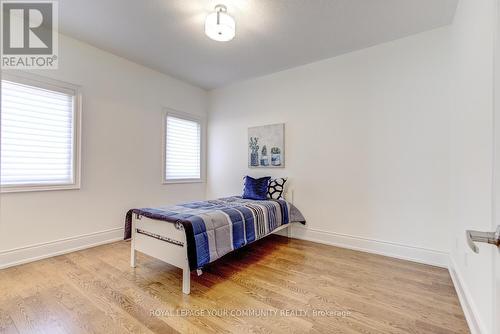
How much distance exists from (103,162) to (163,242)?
170 centimetres

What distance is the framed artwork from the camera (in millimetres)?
3619

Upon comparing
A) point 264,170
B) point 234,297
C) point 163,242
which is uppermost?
point 264,170

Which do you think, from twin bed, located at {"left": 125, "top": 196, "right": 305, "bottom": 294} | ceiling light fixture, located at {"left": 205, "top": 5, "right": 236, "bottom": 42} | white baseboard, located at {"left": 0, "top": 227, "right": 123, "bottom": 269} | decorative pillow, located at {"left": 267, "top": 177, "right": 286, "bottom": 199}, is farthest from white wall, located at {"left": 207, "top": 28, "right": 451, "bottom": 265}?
white baseboard, located at {"left": 0, "top": 227, "right": 123, "bottom": 269}

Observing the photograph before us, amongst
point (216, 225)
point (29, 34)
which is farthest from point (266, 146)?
point (29, 34)

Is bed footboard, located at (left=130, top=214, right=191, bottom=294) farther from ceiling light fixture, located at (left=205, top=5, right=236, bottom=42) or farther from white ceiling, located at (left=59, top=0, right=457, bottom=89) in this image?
white ceiling, located at (left=59, top=0, right=457, bottom=89)

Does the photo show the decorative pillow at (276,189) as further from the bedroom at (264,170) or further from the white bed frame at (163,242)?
the white bed frame at (163,242)

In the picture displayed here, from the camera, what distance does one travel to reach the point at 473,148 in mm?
1602

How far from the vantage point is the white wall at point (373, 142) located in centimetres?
253

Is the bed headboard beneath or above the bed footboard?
above

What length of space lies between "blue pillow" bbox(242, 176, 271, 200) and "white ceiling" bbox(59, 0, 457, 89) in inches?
67.9

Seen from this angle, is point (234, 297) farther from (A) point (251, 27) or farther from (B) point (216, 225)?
(A) point (251, 27)

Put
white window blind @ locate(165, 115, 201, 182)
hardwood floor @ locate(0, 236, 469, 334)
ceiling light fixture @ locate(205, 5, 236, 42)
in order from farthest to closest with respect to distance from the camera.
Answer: white window blind @ locate(165, 115, 201, 182)
ceiling light fixture @ locate(205, 5, 236, 42)
hardwood floor @ locate(0, 236, 469, 334)

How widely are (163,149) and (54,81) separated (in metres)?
1.59

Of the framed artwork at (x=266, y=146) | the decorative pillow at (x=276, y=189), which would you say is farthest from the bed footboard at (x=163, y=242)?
the framed artwork at (x=266, y=146)
